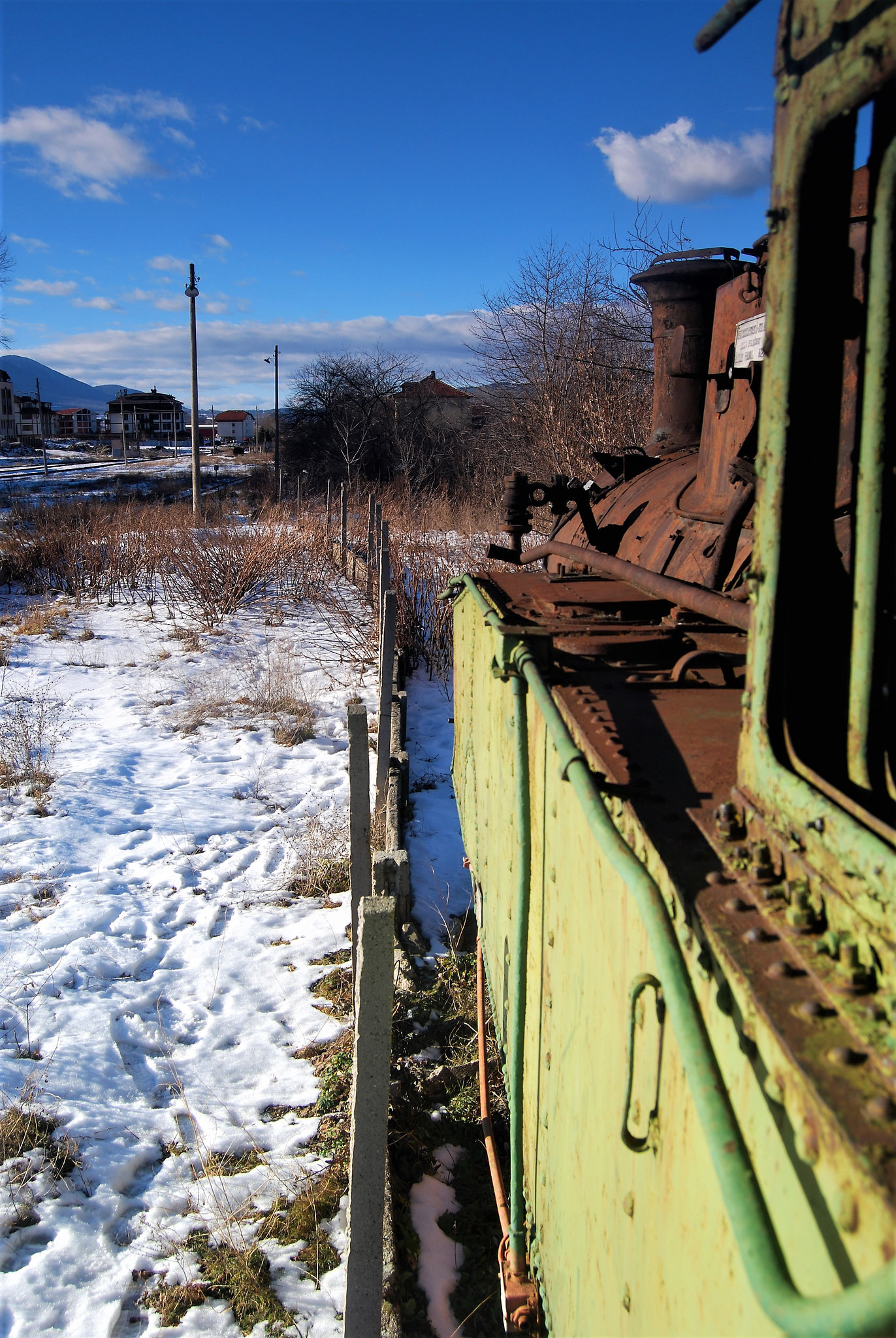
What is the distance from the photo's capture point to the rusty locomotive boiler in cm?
79

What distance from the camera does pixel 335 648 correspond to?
1181cm

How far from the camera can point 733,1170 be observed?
2.67 ft

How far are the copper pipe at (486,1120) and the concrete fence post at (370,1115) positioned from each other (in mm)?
404

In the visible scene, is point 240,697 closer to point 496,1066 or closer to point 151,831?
point 151,831

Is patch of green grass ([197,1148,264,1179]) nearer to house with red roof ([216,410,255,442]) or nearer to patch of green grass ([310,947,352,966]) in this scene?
patch of green grass ([310,947,352,966])

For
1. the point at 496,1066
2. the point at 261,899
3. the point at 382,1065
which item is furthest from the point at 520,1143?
the point at 261,899

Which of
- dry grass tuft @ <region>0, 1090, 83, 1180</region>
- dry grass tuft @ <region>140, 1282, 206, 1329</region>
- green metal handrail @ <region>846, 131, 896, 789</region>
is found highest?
green metal handrail @ <region>846, 131, 896, 789</region>

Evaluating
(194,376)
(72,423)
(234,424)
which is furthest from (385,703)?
(72,423)

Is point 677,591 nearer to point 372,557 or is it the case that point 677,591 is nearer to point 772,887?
point 772,887

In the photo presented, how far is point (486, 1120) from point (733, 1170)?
2.89 m

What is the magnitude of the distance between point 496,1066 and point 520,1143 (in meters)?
2.21

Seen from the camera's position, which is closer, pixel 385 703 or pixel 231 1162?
pixel 231 1162

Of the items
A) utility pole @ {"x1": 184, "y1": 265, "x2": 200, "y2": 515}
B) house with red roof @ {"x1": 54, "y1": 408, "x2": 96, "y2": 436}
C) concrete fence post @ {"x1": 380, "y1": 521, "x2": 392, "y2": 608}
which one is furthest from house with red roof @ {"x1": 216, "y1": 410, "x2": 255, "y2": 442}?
concrete fence post @ {"x1": 380, "y1": 521, "x2": 392, "y2": 608}

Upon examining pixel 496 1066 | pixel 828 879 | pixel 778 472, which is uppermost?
pixel 778 472
